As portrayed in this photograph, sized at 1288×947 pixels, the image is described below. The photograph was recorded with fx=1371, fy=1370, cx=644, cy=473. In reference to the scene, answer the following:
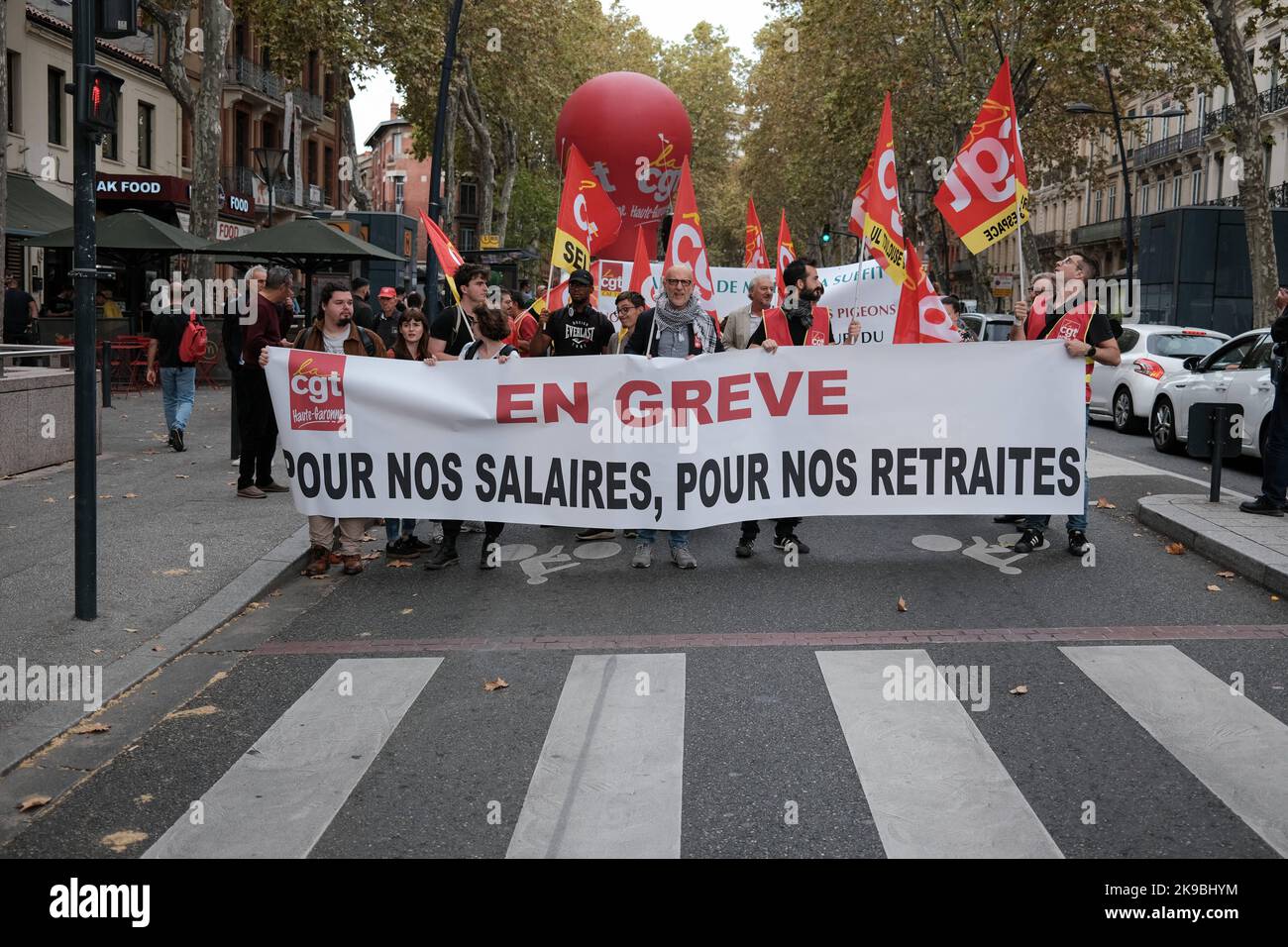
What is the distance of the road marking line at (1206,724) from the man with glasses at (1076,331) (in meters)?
2.53

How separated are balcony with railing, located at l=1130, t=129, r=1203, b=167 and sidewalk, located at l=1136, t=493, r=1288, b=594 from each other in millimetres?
52409

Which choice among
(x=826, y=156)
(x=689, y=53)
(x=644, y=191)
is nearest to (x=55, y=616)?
(x=644, y=191)

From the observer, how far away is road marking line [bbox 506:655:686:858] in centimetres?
435

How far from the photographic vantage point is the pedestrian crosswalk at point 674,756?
4391 mm

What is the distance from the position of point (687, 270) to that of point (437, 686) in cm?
395

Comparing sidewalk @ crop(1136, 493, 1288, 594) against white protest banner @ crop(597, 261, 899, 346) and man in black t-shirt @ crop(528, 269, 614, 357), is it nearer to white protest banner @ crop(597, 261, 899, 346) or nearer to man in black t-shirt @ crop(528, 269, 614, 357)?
man in black t-shirt @ crop(528, 269, 614, 357)

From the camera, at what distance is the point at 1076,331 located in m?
9.27

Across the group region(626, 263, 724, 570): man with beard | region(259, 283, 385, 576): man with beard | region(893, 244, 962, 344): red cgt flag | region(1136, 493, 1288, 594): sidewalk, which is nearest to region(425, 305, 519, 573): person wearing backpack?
region(259, 283, 385, 576): man with beard

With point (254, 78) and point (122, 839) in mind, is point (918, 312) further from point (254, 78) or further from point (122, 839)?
point (254, 78)

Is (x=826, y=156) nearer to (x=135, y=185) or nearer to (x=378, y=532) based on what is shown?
(x=135, y=185)

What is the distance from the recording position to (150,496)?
11.5 meters

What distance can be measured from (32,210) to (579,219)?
Answer: 20.4 m

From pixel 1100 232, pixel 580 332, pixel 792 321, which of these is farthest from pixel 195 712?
pixel 1100 232

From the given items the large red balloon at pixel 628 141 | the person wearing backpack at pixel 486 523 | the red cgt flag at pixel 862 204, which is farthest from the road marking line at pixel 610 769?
the large red balloon at pixel 628 141
